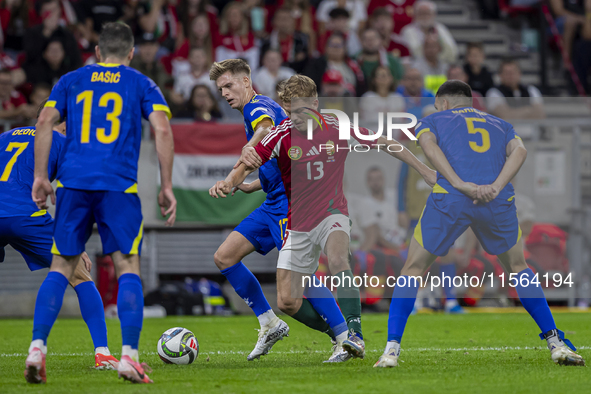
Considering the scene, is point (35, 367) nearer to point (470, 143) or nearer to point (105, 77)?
point (105, 77)

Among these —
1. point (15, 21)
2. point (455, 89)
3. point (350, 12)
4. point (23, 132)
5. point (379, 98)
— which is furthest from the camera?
point (350, 12)

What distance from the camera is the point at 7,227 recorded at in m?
6.25

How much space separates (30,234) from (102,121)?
1.88 metres

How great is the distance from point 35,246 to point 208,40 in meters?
8.32

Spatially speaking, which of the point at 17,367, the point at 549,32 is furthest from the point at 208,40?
the point at 17,367

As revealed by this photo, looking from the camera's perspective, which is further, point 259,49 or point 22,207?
point 259,49

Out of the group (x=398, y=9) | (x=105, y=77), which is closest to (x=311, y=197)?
(x=105, y=77)

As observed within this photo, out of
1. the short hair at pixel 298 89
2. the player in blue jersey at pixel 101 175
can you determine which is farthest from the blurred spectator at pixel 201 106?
the player in blue jersey at pixel 101 175

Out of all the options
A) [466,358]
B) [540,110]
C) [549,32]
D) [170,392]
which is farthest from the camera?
[549,32]

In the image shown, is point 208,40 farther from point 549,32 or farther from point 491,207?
point 491,207

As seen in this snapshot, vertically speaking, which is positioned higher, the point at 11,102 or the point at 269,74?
the point at 269,74

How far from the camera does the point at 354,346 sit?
562cm

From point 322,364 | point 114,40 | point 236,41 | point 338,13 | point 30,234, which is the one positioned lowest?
point 322,364

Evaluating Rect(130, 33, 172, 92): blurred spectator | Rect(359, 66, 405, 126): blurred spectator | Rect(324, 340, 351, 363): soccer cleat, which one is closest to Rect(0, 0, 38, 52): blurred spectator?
Rect(130, 33, 172, 92): blurred spectator
